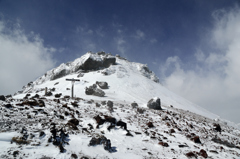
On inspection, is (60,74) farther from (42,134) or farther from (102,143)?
(102,143)

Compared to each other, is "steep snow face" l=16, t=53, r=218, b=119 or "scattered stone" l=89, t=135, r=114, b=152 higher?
"steep snow face" l=16, t=53, r=218, b=119

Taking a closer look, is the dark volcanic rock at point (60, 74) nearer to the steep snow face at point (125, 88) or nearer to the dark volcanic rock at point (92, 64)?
the steep snow face at point (125, 88)

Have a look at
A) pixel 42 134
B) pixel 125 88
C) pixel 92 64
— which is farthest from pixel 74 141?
pixel 92 64

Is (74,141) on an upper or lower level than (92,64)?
lower

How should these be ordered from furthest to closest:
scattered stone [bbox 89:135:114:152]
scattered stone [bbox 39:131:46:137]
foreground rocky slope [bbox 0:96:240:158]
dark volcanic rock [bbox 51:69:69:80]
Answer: dark volcanic rock [bbox 51:69:69:80] < scattered stone [bbox 89:135:114:152] < scattered stone [bbox 39:131:46:137] < foreground rocky slope [bbox 0:96:240:158]

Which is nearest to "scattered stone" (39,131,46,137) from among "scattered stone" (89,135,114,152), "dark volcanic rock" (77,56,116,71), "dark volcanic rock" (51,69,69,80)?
"scattered stone" (89,135,114,152)

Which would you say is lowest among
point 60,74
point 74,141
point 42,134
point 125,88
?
point 74,141

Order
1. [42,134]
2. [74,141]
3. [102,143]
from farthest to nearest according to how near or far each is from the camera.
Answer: [102,143], [74,141], [42,134]

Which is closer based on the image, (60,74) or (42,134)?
(42,134)

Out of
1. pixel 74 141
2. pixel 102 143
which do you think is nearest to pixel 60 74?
pixel 74 141

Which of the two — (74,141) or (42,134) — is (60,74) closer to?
(42,134)

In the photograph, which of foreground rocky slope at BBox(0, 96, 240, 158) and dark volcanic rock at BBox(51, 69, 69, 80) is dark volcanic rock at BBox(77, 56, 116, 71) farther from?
foreground rocky slope at BBox(0, 96, 240, 158)

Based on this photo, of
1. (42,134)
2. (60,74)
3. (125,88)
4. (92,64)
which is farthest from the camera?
(60,74)

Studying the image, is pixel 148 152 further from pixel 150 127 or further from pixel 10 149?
pixel 10 149
